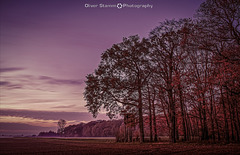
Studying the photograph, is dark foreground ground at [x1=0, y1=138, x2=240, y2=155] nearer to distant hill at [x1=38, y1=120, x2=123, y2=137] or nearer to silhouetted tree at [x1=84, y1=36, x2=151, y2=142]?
silhouetted tree at [x1=84, y1=36, x2=151, y2=142]

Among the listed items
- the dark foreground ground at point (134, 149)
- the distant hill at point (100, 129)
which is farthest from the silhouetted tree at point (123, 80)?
the distant hill at point (100, 129)

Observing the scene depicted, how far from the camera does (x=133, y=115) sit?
26859 millimetres

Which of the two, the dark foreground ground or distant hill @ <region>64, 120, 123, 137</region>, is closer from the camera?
the dark foreground ground

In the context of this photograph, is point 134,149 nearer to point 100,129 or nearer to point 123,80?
point 123,80

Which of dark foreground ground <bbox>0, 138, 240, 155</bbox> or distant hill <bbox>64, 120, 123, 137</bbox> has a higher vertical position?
dark foreground ground <bbox>0, 138, 240, 155</bbox>

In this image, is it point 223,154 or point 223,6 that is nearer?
point 223,154

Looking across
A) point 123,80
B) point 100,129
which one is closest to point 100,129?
point 100,129

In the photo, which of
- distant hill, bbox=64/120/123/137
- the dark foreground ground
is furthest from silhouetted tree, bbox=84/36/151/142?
distant hill, bbox=64/120/123/137

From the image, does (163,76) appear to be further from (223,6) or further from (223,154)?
(223,154)

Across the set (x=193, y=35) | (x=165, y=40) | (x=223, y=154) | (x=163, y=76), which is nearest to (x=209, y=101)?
(x=163, y=76)

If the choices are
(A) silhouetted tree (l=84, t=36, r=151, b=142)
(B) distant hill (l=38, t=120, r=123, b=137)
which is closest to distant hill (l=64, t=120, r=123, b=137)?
(B) distant hill (l=38, t=120, r=123, b=137)

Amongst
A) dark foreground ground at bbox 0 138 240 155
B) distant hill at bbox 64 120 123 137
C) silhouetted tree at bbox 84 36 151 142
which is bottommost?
distant hill at bbox 64 120 123 137

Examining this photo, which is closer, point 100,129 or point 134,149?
point 134,149

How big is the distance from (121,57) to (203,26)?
12.6 m
